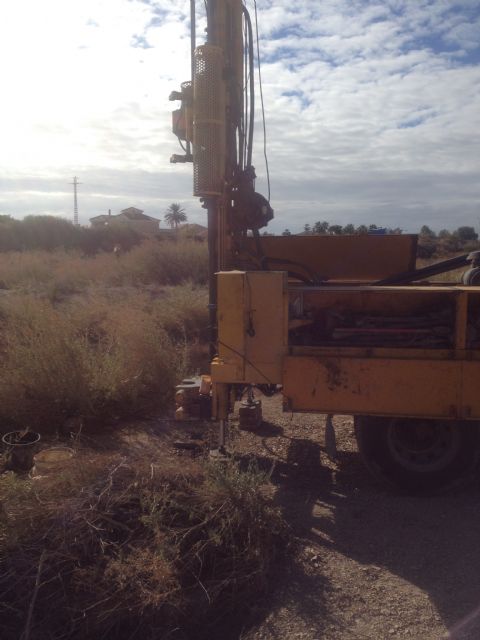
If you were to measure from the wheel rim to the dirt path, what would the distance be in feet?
0.95

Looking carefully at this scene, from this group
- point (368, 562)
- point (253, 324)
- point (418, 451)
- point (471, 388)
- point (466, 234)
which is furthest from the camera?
point (466, 234)

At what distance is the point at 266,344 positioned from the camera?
4.84 metres

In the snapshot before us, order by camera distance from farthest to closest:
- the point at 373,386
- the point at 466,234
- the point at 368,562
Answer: the point at 466,234 → the point at 373,386 → the point at 368,562

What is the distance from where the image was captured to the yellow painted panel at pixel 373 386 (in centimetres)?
463

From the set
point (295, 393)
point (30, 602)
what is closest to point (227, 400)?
point (295, 393)

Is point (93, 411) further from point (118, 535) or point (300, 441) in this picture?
point (118, 535)

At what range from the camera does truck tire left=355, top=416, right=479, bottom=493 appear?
491 cm

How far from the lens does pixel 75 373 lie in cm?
664

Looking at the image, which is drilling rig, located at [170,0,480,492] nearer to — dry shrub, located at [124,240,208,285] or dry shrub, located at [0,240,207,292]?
dry shrub, located at [0,240,207,292]

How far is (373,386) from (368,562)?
4.38 feet

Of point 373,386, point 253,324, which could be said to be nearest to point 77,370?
point 253,324

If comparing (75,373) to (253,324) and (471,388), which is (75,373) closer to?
(253,324)

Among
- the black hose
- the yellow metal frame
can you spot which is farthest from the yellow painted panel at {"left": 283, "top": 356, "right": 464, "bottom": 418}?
the black hose

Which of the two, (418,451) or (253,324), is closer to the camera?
(253,324)
